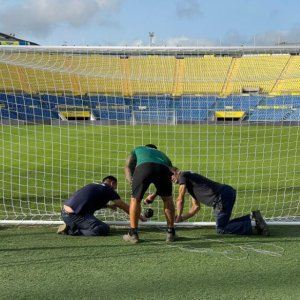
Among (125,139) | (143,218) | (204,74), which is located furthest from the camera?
(125,139)

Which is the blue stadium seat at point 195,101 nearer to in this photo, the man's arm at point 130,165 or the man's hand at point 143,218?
the man's hand at point 143,218

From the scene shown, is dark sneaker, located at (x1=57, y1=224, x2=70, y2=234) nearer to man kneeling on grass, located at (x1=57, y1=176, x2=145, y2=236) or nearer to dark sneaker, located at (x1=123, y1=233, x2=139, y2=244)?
man kneeling on grass, located at (x1=57, y1=176, x2=145, y2=236)

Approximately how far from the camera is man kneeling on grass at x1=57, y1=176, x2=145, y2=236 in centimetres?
638

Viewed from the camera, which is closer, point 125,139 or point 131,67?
point 131,67

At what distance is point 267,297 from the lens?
4305mm

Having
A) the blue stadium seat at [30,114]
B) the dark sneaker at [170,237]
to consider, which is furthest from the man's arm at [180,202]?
the blue stadium seat at [30,114]

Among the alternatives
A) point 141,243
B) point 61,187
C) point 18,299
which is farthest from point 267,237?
point 61,187

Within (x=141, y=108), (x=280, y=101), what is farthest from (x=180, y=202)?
(x=280, y=101)

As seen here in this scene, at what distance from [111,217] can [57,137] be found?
493 inches

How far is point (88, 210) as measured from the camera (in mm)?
6465

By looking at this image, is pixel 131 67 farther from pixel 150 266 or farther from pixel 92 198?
pixel 150 266

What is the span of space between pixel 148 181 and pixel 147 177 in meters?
0.06

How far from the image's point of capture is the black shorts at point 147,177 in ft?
19.6

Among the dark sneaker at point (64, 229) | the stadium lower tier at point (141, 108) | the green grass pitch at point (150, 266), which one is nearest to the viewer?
the green grass pitch at point (150, 266)
